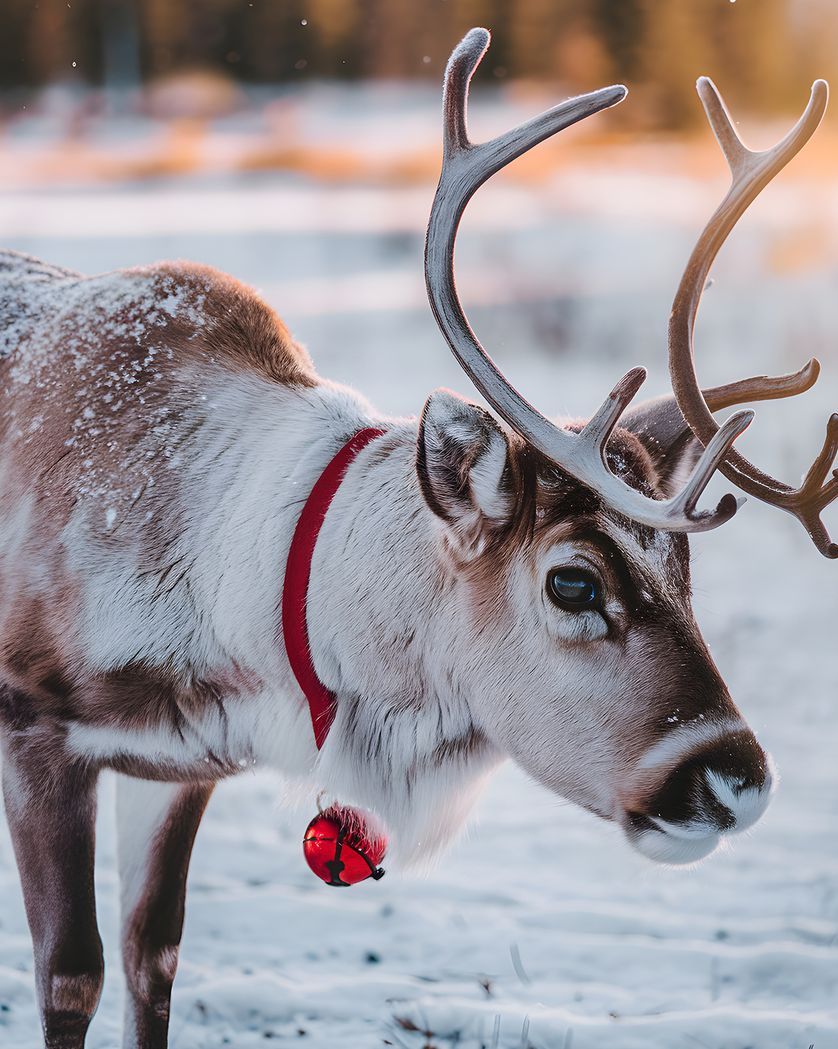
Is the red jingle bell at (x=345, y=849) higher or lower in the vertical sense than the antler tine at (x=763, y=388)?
lower

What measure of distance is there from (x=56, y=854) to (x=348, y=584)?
78 cm

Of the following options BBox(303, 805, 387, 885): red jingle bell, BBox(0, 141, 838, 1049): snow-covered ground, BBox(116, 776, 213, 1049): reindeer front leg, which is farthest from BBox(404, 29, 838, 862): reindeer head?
BBox(116, 776, 213, 1049): reindeer front leg

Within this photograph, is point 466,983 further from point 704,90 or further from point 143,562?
point 704,90

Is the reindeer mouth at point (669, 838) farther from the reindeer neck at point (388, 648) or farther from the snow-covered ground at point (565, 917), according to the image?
the reindeer neck at point (388, 648)

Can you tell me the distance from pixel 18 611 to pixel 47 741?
0.84 feet

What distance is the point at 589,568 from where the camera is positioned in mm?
2133

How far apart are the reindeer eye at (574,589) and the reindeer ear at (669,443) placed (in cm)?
33

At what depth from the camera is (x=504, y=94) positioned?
1238 inches

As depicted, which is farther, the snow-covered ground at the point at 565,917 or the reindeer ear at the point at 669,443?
the snow-covered ground at the point at 565,917

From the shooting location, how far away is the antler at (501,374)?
2.05m

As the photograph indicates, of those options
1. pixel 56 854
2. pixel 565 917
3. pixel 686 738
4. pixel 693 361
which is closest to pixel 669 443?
pixel 693 361

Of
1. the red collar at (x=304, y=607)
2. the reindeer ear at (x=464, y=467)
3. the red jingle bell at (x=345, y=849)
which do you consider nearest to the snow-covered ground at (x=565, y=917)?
the red jingle bell at (x=345, y=849)

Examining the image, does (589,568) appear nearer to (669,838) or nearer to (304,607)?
(669,838)

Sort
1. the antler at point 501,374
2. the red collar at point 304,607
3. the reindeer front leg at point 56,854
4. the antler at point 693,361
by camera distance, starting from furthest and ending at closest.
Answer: the reindeer front leg at point 56,854 < the red collar at point 304,607 < the antler at point 693,361 < the antler at point 501,374
